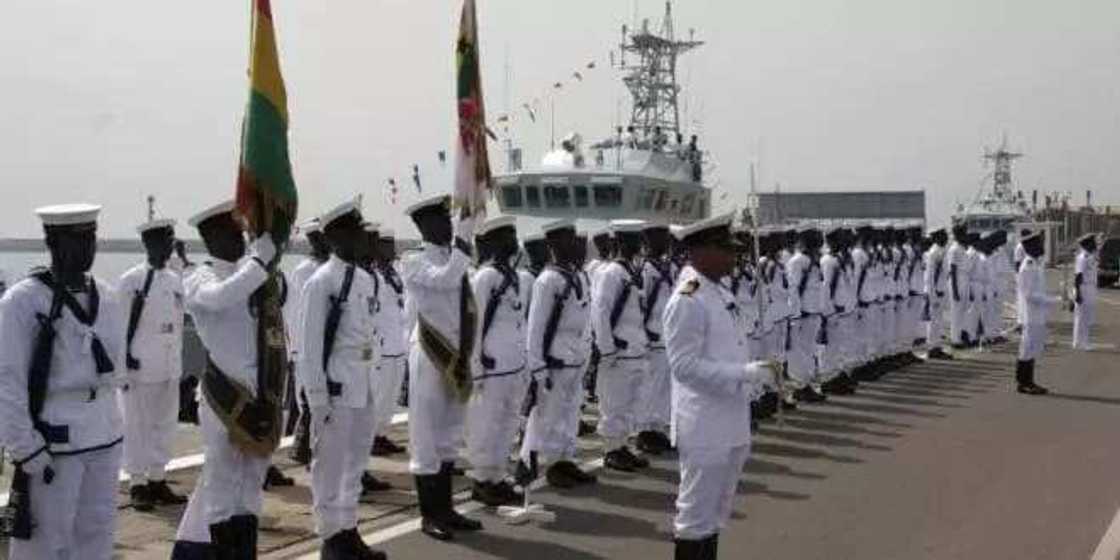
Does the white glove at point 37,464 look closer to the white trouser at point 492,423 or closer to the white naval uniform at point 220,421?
the white naval uniform at point 220,421

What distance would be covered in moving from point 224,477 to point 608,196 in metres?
17.6

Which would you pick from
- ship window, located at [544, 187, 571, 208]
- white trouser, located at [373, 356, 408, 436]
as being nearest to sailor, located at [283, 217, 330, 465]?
white trouser, located at [373, 356, 408, 436]

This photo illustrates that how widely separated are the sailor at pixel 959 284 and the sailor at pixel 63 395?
18.0 m

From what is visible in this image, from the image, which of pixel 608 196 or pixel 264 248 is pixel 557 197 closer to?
pixel 608 196

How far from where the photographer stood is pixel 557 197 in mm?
23297

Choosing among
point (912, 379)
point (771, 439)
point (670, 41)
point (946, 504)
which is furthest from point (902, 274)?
point (670, 41)

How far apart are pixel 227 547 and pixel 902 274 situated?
576 inches

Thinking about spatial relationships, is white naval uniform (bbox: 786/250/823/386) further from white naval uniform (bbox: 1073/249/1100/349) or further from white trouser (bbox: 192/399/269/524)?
white trouser (bbox: 192/399/269/524)

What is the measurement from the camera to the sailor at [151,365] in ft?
28.2

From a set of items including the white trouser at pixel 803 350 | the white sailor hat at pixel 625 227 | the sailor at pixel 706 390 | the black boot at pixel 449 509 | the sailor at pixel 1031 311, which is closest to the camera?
the sailor at pixel 706 390

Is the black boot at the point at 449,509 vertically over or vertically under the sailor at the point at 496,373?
under

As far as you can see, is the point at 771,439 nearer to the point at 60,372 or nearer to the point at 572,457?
the point at 572,457

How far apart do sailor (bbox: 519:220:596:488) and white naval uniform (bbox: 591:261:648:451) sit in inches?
30.1

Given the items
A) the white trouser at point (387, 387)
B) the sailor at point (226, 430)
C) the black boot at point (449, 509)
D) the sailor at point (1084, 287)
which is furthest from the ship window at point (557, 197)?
the sailor at point (226, 430)
